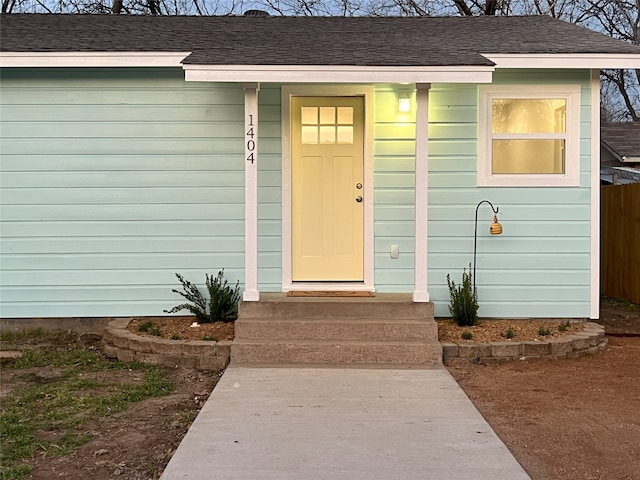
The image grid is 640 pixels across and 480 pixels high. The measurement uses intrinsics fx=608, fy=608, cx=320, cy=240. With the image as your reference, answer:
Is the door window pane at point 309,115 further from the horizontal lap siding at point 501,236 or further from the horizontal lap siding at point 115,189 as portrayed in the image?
the horizontal lap siding at point 501,236

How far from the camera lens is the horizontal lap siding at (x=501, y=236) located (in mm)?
6289

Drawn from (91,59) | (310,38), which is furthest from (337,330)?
(91,59)

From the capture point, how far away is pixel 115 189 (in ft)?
20.7

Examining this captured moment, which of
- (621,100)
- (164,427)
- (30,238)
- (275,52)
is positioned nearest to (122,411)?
(164,427)

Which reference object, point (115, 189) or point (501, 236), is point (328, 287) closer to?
point (501, 236)

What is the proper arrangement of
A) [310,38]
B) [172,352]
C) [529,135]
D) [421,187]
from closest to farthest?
1. [172,352]
2. [421,187]
3. [529,135]
4. [310,38]

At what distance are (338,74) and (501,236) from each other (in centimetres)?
244

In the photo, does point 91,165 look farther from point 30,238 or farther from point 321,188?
point 321,188

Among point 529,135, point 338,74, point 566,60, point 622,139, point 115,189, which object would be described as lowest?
point 115,189

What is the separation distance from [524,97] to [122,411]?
15.9 ft

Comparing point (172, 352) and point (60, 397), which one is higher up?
point (172, 352)

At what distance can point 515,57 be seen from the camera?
596cm

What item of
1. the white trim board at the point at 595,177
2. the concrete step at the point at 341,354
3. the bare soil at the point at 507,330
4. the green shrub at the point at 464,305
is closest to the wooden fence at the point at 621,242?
the white trim board at the point at 595,177

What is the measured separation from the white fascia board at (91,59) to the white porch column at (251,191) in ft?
2.88
